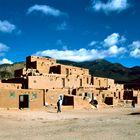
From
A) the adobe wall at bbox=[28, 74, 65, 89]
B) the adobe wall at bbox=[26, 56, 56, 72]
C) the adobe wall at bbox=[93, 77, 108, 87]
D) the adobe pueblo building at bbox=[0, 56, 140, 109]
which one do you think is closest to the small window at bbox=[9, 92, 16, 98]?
the adobe pueblo building at bbox=[0, 56, 140, 109]

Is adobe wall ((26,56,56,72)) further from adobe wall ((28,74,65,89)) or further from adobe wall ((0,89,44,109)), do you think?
adobe wall ((0,89,44,109))

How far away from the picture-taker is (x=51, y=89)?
5353 cm

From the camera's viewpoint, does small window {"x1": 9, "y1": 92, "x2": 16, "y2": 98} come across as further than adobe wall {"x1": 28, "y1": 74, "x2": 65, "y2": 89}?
No

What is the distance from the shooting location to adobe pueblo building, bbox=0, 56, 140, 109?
150 ft

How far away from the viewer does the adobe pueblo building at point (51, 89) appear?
1795 inches

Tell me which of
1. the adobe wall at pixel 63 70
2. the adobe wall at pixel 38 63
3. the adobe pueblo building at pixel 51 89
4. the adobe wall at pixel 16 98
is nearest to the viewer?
the adobe wall at pixel 16 98

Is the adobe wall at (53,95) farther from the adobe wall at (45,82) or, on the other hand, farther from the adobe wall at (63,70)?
the adobe wall at (63,70)

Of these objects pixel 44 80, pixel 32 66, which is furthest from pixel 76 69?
pixel 44 80

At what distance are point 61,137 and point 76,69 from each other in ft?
179

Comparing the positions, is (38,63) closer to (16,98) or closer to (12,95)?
(16,98)

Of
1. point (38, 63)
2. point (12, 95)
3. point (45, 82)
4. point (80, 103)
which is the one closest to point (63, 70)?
point (38, 63)

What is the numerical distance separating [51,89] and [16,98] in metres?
9.91

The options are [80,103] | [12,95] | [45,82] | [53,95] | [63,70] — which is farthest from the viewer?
[63,70]

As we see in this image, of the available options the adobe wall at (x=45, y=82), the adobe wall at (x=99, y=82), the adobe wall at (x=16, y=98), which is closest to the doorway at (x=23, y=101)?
the adobe wall at (x=16, y=98)
